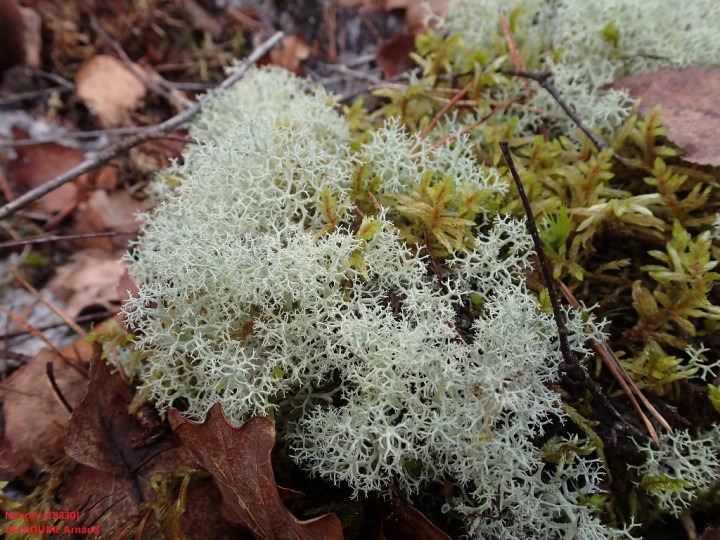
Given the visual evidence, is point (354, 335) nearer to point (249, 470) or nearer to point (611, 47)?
point (249, 470)

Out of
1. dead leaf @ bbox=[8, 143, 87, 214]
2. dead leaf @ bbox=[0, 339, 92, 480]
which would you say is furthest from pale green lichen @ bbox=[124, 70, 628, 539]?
dead leaf @ bbox=[8, 143, 87, 214]

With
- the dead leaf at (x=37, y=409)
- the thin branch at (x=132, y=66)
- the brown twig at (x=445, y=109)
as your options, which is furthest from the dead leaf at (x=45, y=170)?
the brown twig at (x=445, y=109)

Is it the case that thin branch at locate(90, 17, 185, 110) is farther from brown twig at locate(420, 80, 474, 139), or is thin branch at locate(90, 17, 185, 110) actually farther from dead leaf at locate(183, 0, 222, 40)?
brown twig at locate(420, 80, 474, 139)

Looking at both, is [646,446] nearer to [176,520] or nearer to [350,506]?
[350,506]

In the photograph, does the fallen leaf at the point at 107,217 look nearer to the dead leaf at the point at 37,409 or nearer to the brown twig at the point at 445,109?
the dead leaf at the point at 37,409

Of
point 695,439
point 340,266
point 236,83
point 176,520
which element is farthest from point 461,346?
point 236,83

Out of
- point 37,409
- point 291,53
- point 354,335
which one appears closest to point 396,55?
point 291,53

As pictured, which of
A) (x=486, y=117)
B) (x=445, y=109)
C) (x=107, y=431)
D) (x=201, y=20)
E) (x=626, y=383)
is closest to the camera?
(x=626, y=383)
